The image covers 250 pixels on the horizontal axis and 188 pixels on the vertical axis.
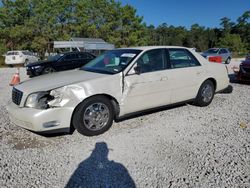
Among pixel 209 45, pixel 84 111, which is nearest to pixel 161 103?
pixel 84 111

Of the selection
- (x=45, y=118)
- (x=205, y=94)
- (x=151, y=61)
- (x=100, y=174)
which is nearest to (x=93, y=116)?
(x=45, y=118)

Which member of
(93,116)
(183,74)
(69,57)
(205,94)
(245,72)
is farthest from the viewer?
(69,57)

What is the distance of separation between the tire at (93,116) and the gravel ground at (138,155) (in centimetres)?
15

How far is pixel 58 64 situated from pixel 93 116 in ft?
29.4

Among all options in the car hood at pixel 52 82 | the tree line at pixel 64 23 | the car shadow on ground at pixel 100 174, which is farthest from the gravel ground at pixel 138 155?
the tree line at pixel 64 23

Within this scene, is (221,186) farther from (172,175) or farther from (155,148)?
(155,148)

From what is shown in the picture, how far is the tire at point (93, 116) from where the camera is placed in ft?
12.2

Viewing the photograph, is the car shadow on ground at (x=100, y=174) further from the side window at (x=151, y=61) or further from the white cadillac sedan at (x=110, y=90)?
the side window at (x=151, y=61)

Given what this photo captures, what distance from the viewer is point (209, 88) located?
5.59 meters

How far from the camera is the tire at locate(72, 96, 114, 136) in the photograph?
371 cm

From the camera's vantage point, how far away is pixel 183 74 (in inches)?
193

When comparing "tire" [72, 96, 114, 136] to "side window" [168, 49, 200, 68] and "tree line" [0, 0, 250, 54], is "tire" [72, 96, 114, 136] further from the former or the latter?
"tree line" [0, 0, 250, 54]

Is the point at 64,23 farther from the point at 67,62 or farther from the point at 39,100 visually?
the point at 39,100

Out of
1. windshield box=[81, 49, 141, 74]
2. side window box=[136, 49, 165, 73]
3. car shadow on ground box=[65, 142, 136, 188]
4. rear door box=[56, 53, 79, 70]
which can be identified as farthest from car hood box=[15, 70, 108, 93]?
rear door box=[56, 53, 79, 70]
